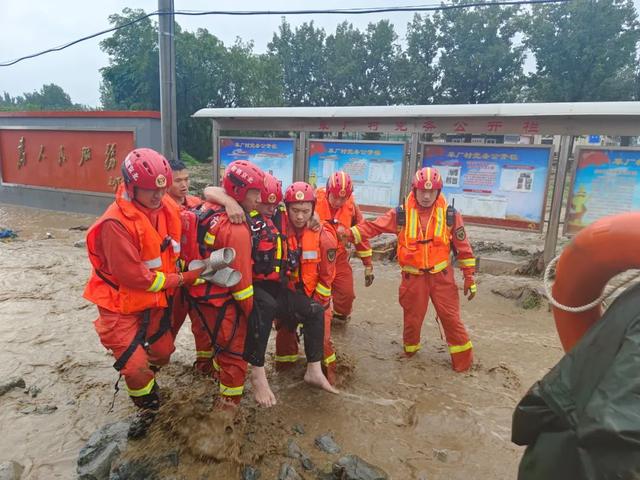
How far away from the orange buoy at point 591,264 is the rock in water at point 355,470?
5.12 feet

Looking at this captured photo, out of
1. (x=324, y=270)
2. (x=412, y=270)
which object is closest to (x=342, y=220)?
(x=412, y=270)

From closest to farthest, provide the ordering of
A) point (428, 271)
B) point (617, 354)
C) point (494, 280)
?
point (617, 354) → point (428, 271) → point (494, 280)

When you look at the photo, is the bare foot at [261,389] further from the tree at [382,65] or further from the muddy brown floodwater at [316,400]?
the tree at [382,65]

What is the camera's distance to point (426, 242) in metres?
4.24

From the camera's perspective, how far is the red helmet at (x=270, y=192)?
10.7 feet

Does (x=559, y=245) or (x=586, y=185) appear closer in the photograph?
(x=586, y=185)

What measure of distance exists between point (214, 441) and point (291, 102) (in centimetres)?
4203

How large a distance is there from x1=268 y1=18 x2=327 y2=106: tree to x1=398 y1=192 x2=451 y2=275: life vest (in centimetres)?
3888

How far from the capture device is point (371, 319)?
19.2 feet

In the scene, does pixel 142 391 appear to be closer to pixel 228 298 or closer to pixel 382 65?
pixel 228 298

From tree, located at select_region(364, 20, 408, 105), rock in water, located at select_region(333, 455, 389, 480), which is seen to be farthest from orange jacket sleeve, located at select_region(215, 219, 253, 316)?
tree, located at select_region(364, 20, 408, 105)

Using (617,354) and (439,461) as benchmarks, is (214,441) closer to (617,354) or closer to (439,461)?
(439,461)

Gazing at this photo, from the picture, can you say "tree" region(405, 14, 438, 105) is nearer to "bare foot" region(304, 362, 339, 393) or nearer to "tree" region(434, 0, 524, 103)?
"tree" region(434, 0, 524, 103)

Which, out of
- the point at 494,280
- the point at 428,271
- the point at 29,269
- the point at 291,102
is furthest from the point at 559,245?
the point at 291,102
